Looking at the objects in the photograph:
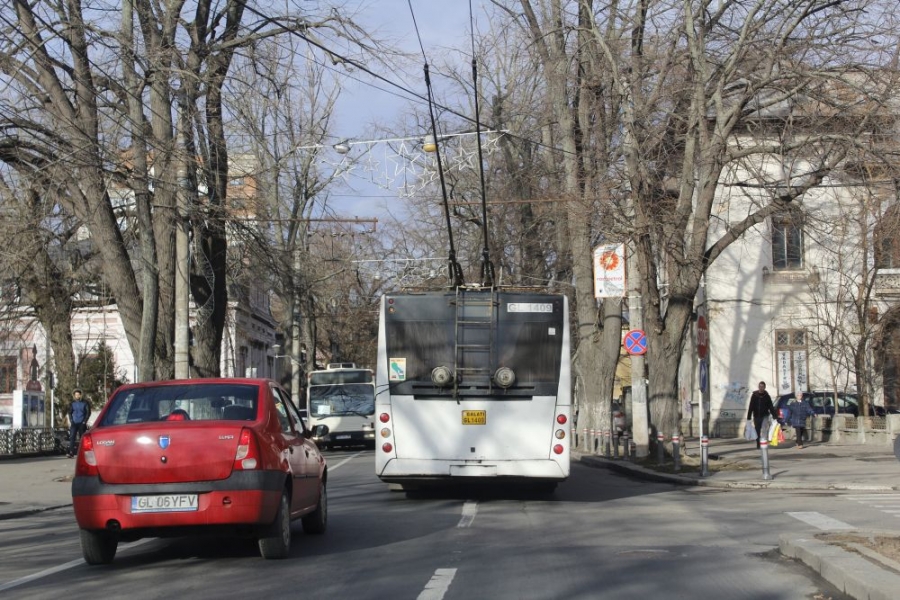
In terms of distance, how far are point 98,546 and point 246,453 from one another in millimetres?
1668

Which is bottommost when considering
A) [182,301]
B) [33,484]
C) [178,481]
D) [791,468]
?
[791,468]

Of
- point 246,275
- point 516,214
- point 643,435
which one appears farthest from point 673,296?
point 516,214

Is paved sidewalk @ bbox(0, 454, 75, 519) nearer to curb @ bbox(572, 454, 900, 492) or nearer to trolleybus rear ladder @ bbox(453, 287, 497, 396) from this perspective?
trolleybus rear ladder @ bbox(453, 287, 497, 396)

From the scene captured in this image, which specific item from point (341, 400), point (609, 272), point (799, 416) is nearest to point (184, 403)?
point (609, 272)

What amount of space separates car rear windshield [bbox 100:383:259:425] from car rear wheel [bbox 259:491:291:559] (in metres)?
0.83

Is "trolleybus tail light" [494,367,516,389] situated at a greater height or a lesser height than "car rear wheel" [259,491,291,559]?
greater

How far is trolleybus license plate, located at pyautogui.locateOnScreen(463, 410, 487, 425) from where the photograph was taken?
15.1 m

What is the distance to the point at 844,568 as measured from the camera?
8.33m

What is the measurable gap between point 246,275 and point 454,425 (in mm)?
13630

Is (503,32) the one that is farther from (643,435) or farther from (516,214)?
(643,435)

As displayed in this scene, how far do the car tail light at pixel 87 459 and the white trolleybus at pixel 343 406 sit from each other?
83.9 ft

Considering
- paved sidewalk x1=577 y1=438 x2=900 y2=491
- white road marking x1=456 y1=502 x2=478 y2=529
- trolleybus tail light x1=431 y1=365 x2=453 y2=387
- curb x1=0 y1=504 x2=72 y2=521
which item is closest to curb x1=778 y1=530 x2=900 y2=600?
white road marking x1=456 y1=502 x2=478 y2=529

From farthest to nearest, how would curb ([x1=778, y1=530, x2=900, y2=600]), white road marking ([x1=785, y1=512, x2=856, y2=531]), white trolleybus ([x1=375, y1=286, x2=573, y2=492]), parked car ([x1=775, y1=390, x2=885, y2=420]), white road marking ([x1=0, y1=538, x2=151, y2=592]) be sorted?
parked car ([x1=775, y1=390, x2=885, y2=420]) → white trolleybus ([x1=375, y1=286, x2=573, y2=492]) → white road marking ([x1=785, y1=512, x2=856, y2=531]) → white road marking ([x1=0, y1=538, x2=151, y2=592]) → curb ([x1=778, y1=530, x2=900, y2=600])

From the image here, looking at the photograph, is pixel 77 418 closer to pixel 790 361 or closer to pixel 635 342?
pixel 635 342
